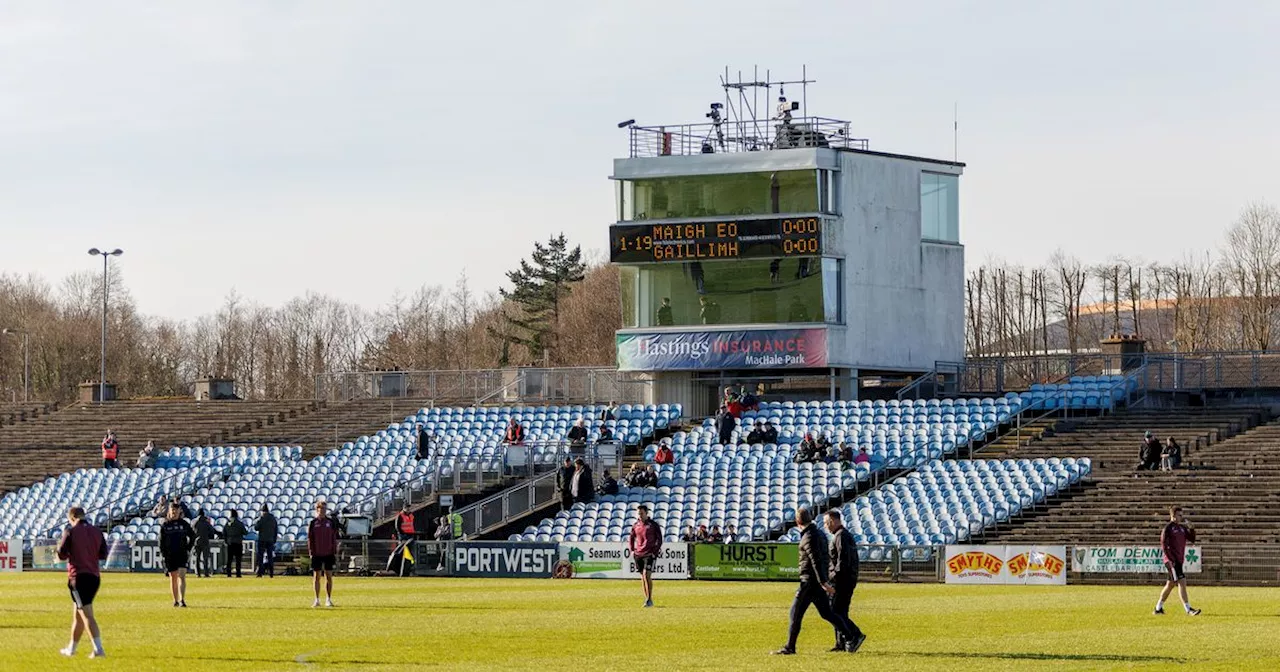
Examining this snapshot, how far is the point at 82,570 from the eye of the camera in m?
23.1

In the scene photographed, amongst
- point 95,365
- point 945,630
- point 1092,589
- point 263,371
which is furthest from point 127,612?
point 263,371

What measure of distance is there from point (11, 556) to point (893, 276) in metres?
27.7

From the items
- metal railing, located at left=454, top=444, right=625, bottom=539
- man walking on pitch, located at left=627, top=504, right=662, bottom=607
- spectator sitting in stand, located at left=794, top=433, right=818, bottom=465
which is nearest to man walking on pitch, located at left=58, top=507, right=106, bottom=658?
man walking on pitch, located at left=627, top=504, right=662, bottom=607

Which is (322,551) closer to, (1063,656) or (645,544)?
(645,544)

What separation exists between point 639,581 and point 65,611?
15.9 meters

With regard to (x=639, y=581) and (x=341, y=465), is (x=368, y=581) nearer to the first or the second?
(x=639, y=581)

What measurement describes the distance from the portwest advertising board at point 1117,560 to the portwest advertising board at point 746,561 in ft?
20.0

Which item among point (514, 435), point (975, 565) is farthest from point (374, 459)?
point (975, 565)

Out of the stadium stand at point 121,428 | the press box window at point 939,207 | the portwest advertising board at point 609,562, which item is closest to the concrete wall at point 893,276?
the press box window at point 939,207

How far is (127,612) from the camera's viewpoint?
31.5 meters

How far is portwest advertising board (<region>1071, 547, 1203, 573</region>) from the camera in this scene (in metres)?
43.2

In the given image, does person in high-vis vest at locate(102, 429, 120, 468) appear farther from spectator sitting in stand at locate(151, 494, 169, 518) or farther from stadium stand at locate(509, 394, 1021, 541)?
stadium stand at locate(509, 394, 1021, 541)

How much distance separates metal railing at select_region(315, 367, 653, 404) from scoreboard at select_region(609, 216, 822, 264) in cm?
463

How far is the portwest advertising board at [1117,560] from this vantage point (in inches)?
1702
